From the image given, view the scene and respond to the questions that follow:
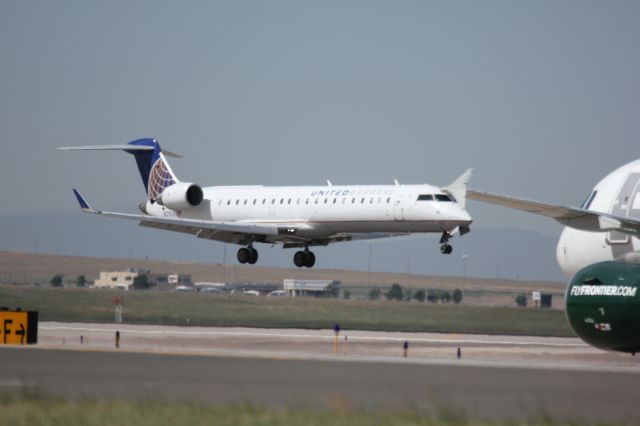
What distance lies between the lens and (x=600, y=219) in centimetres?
2997

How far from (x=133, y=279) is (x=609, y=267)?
58604 millimetres

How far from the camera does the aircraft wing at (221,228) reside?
61.6 m

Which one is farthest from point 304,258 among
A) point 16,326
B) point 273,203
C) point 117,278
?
point 117,278

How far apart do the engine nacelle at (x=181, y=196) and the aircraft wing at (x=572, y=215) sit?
37553 millimetres

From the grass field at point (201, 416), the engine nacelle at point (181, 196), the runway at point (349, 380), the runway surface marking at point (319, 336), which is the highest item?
the engine nacelle at point (181, 196)

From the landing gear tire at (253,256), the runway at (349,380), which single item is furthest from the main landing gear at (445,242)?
the runway at (349,380)

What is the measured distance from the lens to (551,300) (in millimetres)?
70125

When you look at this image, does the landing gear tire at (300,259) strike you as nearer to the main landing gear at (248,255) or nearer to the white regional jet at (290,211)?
the white regional jet at (290,211)

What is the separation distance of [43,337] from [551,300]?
3267cm

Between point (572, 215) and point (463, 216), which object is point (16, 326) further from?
point (463, 216)

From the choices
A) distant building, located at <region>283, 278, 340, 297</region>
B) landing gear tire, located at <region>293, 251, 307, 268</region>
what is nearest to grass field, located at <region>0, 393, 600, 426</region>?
landing gear tire, located at <region>293, 251, 307, 268</region>

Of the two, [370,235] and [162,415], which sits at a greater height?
[370,235]

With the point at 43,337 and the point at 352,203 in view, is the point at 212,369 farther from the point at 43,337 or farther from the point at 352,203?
the point at 352,203

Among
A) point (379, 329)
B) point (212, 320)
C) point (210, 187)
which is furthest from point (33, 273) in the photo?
point (379, 329)
